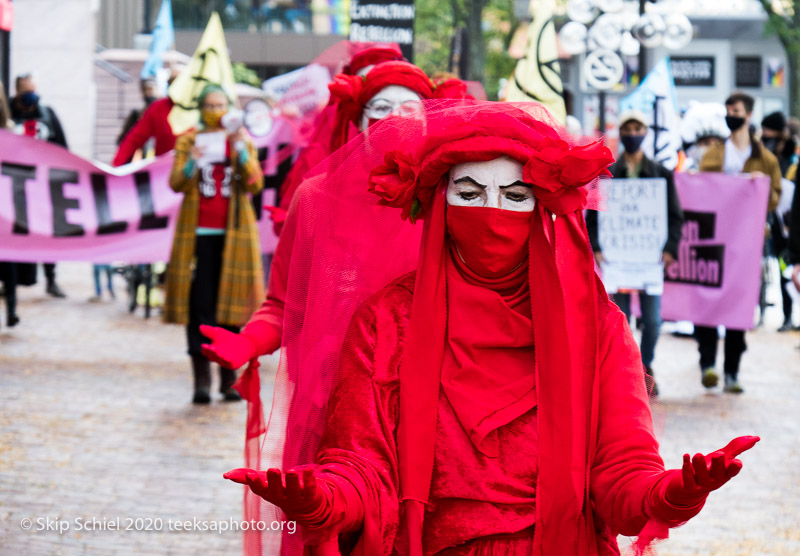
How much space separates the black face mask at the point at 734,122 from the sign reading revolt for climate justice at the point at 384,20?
3.12 metres

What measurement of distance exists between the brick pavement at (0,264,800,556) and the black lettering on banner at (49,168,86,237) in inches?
41.4

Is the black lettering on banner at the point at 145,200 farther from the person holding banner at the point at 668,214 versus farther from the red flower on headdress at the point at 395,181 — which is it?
the red flower on headdress at the point at 395,181

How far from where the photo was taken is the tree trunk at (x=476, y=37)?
28.8 metres

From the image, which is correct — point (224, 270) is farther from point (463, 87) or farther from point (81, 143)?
point (81, 143)

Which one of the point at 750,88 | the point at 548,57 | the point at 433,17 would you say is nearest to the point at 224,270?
the point at 548,57

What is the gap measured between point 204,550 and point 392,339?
2.59m

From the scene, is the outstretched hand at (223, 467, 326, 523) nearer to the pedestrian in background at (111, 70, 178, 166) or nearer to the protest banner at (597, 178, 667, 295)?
the protest banner at (597, 178, 667, 295)

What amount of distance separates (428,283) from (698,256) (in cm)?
712

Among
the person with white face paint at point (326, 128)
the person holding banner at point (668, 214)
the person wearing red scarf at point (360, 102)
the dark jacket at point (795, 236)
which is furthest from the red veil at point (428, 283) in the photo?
the person holding banner at point (668, 214)

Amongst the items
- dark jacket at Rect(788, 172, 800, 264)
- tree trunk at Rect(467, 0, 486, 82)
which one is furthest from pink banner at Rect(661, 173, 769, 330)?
tree trunk at Rect(467, 0, 486, 82)

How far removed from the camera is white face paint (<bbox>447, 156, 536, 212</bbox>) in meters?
2.89

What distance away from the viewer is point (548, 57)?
436 inches

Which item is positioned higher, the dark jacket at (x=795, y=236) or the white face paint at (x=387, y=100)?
the white face paint at (x=387, y=100)

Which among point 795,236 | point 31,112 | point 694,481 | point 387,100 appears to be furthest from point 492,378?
point 31,112
